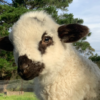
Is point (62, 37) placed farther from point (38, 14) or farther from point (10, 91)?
point (10, 91)

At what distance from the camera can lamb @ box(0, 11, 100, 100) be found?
5.22 ft

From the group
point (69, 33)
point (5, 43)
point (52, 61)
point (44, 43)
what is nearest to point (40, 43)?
point (44, 43)

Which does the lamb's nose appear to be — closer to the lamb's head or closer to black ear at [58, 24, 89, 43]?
the lamb's head

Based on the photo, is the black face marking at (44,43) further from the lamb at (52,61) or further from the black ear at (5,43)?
the black ear at (5,43)

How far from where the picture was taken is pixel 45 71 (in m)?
1.69

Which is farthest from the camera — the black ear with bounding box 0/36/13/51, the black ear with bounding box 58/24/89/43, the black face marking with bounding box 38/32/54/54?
the black ear with bounding box 0/36/13/51

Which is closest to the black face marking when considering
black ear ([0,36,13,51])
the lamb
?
the lamb

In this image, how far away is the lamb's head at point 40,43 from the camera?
1.55 m

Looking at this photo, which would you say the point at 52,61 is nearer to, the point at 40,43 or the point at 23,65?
the point at 40,43

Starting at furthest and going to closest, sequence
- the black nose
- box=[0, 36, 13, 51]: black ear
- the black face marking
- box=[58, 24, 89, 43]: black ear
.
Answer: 1. box=[0, 36, 13, 51]: black ear
2. box=[58, 24, 89, 43]: black ear
3. the black face marking
4. the black nose

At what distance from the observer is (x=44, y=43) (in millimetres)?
1726

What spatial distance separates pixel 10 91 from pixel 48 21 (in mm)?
9396

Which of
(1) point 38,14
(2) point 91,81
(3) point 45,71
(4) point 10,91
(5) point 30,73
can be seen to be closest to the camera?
(5) point 30,73

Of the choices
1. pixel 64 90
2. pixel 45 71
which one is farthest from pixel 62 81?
pixel 45 71
